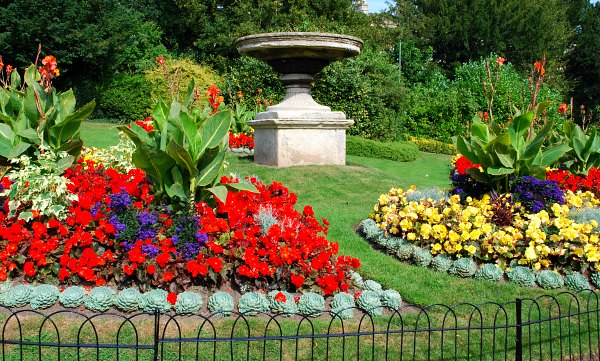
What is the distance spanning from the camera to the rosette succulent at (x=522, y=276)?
16.8 ft

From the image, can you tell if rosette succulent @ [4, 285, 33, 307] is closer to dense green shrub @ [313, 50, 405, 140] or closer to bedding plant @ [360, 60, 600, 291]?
bedding plant @ [360, 60, 600, 291]

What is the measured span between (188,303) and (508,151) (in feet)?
12.6

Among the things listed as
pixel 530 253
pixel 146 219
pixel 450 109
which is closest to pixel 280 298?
pixel 146 219

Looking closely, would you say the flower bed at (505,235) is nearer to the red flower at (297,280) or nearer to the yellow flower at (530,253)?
the yellow flower at (530,253)

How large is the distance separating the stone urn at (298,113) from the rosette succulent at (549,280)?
5178 millimetres

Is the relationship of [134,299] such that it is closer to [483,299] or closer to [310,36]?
[483,299]

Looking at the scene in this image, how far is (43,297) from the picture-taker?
4.27 metres

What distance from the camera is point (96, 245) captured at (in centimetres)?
481

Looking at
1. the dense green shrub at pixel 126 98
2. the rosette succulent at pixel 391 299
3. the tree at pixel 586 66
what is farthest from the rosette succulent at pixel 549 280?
the tree at pixel 586 66

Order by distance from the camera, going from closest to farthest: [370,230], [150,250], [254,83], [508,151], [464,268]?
1. [150,250]
2. [464,268]
3. [508,151]
4. [370,230]
5. [254,83]

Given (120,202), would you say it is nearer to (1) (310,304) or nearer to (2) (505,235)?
(1) (310,304)

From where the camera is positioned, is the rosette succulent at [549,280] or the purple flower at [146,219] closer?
the purple flower at [146,219]

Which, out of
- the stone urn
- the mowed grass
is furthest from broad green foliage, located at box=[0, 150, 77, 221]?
the stone urn

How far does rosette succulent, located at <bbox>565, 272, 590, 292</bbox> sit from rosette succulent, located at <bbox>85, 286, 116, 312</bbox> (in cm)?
384
